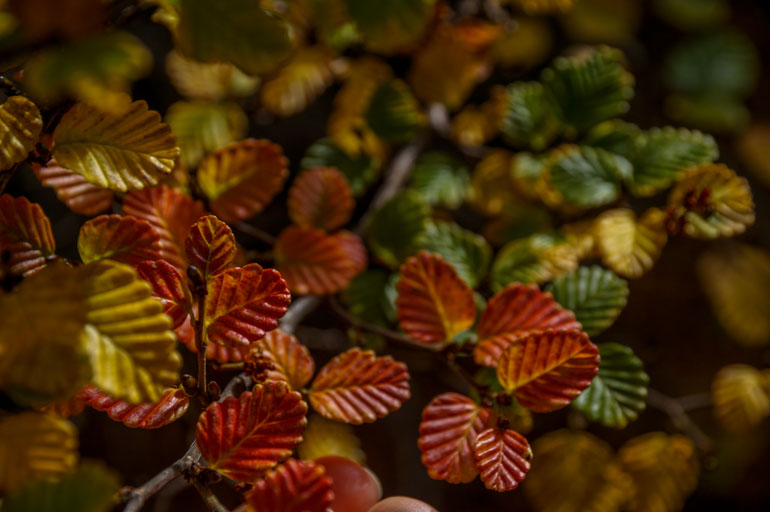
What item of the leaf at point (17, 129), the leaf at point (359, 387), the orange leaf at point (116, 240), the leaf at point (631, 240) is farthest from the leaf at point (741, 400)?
the leaf at point (17, 129)

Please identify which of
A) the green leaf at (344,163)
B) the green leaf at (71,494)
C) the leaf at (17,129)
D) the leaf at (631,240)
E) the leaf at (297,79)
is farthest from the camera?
the leaf at (297,79)

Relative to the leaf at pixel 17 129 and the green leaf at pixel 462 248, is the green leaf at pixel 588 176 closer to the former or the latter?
the green leaf at pixel 462 248

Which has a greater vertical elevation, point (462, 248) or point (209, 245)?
point (209, 245)

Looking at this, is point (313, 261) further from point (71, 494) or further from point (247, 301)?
point (71, 494)

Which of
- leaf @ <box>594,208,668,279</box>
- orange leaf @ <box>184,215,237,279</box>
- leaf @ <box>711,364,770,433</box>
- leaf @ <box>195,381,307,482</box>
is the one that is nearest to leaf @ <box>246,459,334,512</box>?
leaf @ <box>195,381,307,482</box>

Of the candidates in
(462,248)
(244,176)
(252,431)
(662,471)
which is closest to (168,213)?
(244,176)

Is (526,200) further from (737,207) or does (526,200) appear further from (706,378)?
(706,378)

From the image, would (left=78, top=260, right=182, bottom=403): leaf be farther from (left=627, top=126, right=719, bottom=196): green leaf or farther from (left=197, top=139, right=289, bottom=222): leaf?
(left=627, top=126, right=719, bottom=196): green leaf
